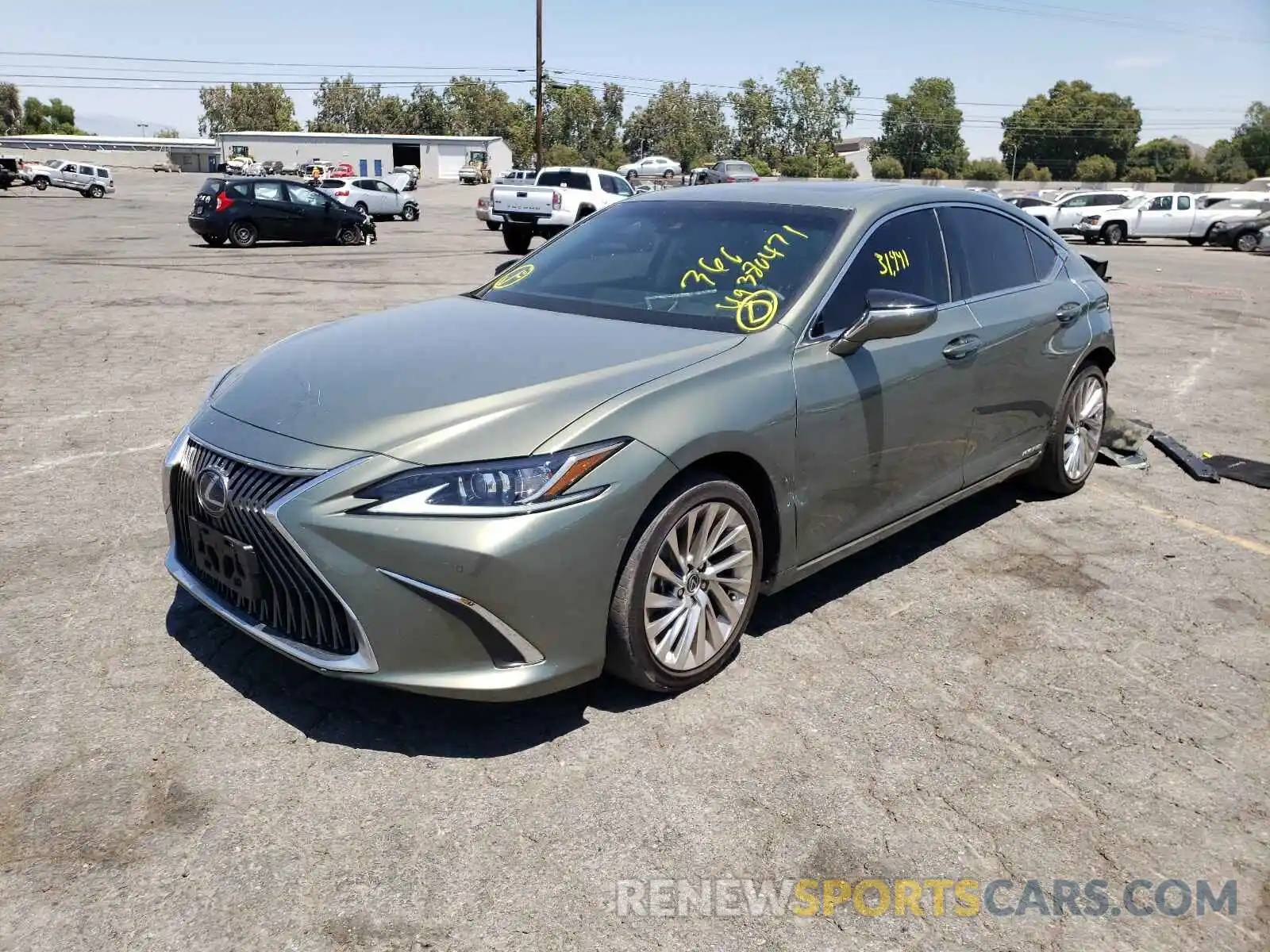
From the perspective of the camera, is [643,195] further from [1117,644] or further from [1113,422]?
[1113,422]

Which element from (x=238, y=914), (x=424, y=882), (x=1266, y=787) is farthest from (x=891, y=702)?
(x=238, y=914)

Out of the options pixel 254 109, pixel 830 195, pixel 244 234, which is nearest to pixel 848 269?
pixel 830 195

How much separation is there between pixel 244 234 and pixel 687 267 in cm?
2136

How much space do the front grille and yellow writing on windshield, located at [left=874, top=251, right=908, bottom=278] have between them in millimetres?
2500

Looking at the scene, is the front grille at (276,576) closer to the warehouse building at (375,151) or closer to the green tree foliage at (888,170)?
the green tree foliage at (888,170)

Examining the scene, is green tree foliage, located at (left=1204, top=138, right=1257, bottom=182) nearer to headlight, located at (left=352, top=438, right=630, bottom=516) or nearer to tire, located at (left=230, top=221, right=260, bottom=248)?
tire, located at (left=230, top=221, right=260, bottom=248)

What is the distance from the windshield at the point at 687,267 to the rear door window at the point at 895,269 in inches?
5.6

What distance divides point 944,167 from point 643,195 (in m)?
126

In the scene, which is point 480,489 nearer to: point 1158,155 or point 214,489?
point 214,489

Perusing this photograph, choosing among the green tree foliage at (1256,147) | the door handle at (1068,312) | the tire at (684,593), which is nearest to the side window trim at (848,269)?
the tire at (684,593)

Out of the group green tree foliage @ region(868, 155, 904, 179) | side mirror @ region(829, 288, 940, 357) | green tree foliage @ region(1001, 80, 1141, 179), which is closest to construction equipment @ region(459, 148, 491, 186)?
green tree foliage @ region(868, 155, 904, 179)

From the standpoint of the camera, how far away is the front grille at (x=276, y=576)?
3.07 metres

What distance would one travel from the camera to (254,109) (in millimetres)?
152500

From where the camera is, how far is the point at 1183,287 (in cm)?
1908
